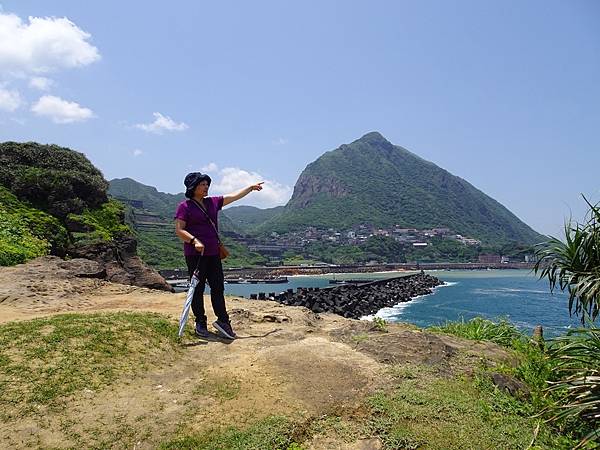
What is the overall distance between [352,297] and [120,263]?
882 inches

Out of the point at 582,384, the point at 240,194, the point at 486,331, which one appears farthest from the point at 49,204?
the point at 582,384

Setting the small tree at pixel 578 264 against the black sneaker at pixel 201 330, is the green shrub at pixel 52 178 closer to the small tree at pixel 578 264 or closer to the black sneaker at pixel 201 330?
the black sneaker at pixel 201 330

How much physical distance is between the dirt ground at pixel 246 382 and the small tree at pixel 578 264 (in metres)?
1.39

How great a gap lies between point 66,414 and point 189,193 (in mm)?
3142

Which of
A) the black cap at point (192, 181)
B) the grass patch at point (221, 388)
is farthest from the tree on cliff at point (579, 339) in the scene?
A: the black cap at point (192, 181)

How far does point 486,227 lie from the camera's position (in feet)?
641

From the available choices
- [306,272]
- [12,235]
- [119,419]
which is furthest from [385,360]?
[306,272]

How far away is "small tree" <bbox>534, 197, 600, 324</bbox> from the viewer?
607 cm

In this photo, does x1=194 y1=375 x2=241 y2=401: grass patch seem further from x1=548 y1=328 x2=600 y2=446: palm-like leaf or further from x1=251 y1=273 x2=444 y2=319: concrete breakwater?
x1=251 y1=273 x2=444 y2=319: concrete breakwater

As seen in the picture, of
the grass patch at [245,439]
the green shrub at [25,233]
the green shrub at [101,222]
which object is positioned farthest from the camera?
the green shrub at [101,222]

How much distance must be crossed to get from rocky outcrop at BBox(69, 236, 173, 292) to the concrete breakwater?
720cm

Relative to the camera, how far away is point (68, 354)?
440cm

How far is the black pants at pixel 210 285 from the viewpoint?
590cm

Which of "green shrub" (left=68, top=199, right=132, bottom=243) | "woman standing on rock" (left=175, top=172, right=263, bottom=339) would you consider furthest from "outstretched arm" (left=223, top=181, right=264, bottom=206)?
"green shrub" (left=68, top=199, right=132, bottom=243)
